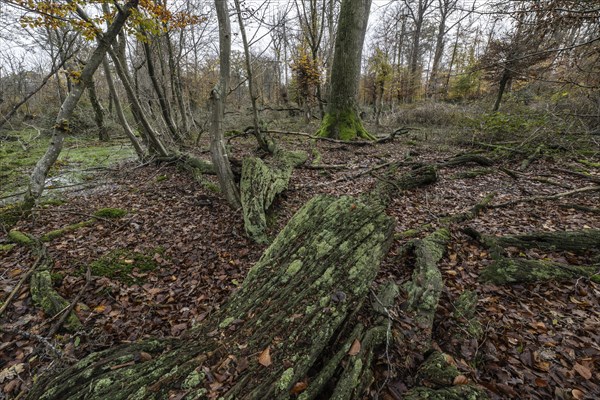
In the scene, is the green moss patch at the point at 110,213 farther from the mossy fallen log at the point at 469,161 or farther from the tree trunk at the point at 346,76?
the mossy fallen log at the point at 469,161

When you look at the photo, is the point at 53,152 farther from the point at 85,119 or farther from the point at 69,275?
the point at 85,119

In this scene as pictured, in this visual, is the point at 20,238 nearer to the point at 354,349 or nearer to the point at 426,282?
the point at 354,349

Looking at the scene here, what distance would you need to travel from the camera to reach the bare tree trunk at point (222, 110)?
176 inches

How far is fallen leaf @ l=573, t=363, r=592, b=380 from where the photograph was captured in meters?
1.90

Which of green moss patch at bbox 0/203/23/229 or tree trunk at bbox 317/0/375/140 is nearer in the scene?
green moss patch at bbox 0/203/23/229

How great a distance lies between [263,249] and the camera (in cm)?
420

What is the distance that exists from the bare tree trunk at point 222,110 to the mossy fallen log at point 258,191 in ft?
0.98

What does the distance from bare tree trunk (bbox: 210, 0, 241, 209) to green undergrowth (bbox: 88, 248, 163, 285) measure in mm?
1685

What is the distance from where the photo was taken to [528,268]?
294 cm

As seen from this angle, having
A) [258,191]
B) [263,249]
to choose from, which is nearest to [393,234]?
[263,249]

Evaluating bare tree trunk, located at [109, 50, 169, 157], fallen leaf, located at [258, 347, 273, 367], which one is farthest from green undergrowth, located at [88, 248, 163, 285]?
bare tree trunk, located at [109, 50, 169, 157]

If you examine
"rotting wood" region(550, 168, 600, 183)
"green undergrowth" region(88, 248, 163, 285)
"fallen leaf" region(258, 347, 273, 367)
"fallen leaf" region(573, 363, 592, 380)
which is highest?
"rotting wood" region(550, 168, 600, 183)

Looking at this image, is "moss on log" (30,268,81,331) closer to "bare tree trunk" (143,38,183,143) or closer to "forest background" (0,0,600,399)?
"forest background" (0,0,600,399)

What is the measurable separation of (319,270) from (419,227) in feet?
8.45
